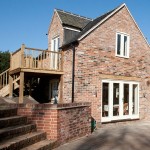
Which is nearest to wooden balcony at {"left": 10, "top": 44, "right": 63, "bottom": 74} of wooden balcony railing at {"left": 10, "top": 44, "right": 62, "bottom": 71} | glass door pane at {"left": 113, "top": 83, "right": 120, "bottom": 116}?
wooden balcony railing at {"left": 10, "top": 44, "right": 62, "bottom": 71}

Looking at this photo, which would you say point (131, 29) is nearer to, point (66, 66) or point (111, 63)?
point (111, 63)

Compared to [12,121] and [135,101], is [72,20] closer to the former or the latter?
[135,101]

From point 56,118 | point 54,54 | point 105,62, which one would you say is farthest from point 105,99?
point 56,118

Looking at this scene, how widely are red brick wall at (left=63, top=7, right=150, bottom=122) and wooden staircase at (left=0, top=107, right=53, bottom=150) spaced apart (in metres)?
6.36

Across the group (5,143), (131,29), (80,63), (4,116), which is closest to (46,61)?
(80,63)

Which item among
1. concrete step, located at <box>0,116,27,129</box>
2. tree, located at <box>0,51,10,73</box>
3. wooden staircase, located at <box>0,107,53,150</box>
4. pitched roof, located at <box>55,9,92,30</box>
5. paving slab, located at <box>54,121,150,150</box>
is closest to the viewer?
wooden staircase, located at <box>0,107,53,150</box>

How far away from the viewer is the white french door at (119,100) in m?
14.9

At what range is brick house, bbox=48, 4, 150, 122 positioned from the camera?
14.3 metres

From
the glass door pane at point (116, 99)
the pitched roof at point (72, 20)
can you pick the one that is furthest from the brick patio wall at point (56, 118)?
the pitched roof at point (72, 20)

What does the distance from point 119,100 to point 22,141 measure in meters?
9.59

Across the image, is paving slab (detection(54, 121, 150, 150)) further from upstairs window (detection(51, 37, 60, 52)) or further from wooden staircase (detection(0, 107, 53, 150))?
upstairs window (detection(51, 37, 60, 52))

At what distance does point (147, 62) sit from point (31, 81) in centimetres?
857

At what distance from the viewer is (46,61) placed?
16875mm

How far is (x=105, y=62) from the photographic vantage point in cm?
1513
